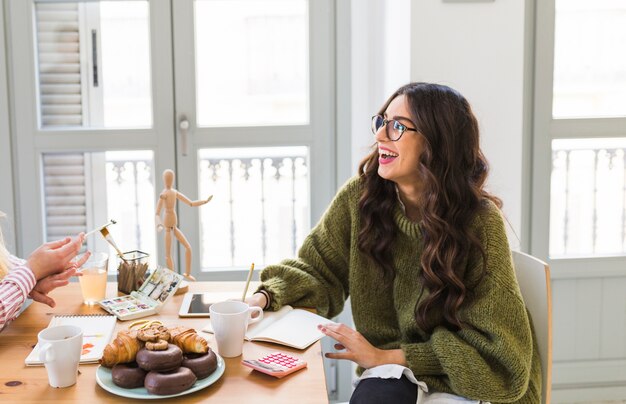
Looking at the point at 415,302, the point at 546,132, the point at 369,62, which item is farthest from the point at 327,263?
the point at 546,132

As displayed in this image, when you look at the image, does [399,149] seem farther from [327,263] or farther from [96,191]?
[96,191]

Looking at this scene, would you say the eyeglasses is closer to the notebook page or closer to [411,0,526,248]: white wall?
the notebook page

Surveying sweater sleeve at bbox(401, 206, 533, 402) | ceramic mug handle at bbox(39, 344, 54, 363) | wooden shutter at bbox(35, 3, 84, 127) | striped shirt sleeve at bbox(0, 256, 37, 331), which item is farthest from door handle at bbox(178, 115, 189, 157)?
ceramic mug handle at bbox(39, 344, 54, 363)

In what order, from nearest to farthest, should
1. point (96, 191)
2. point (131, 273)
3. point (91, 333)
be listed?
point (91, 333) → point (131, 273) → point (96, 191)

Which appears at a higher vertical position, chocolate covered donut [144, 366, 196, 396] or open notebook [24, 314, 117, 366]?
chocolate covered donut [144, 366, 196, 396]

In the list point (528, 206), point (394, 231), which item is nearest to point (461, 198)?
point (394, 231)

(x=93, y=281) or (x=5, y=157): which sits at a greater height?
(x=5, y=157)

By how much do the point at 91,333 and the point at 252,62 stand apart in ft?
5.23

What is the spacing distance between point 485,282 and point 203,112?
1.60m

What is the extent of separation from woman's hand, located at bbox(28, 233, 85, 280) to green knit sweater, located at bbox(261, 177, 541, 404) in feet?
1.53

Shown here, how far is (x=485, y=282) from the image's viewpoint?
4.82 ft

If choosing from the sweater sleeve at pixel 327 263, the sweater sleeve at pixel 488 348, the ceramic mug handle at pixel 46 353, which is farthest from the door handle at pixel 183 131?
the ceramic mug handle at pixel 46 353

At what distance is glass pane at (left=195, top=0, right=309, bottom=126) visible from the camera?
2.73 meters

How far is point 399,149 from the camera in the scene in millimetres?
1627
